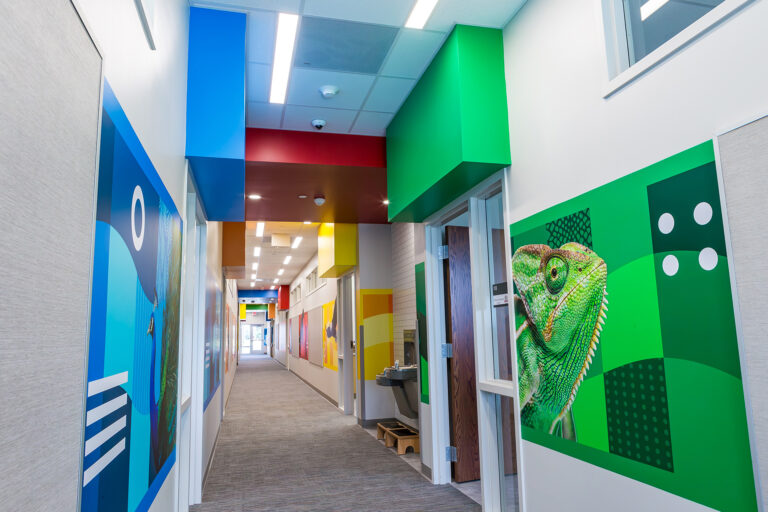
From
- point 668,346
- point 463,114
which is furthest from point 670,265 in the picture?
point 463,114

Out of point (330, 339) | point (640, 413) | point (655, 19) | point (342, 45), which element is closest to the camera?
point (640, 413)

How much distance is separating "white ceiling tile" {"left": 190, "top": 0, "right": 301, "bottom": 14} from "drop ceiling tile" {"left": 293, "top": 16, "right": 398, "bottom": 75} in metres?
0.13

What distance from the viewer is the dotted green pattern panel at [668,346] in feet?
5.94

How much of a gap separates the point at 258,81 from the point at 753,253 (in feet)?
11.0

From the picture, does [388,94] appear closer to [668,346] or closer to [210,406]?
[668,346]

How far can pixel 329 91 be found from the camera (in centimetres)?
409

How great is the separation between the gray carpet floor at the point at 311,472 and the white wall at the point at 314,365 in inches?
53.4

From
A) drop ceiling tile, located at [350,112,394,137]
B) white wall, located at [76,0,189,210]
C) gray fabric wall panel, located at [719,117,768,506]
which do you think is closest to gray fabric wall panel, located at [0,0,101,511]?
white wall, located at [76,0,189,210]

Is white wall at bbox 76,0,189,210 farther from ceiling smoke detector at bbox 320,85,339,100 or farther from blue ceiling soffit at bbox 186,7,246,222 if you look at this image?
ceiling smoke detector at bbox 320,85,339,100

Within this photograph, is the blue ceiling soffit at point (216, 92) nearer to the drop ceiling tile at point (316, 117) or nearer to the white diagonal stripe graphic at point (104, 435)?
the drop ceiling tile at point (316, 117)

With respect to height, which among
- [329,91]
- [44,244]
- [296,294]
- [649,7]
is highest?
[329,91]

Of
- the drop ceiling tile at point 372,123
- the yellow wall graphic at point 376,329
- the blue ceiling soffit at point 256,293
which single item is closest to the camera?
the drop ceiling tile at point 372,123

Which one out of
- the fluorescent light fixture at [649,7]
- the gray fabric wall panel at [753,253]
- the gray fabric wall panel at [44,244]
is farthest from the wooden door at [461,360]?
the gray fabric wall panel at [44,244]

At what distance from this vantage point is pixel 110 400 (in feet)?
4.47
